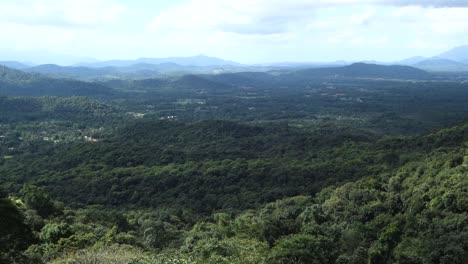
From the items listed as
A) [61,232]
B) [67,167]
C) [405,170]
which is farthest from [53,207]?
[67,167]

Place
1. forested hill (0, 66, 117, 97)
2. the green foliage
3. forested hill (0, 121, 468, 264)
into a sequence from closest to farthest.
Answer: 1. forested hill (0, 121, 468, 264)
2. the green foliage
3. forested hill (0, 66, 117, 97)

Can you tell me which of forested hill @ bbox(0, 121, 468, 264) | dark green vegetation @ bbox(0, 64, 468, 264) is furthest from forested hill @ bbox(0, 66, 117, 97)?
forested hill @ bbox(0, 121, 468, 264)

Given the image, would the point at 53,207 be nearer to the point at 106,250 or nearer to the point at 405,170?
the point at 106,250

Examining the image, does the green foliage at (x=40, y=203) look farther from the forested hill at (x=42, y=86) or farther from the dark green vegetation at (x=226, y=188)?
the forested hill at (x=42, y=86)

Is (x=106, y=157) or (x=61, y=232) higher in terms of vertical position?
(x=61, y=232)

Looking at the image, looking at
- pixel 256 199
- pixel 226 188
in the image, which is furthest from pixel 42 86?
pixel 256 199

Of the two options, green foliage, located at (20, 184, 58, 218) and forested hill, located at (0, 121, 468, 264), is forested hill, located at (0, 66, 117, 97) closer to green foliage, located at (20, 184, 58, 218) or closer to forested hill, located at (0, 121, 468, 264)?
forested hill, located at (0, 121, 468, 264)

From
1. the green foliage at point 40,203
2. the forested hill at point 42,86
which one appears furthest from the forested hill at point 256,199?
the forested hill at point 42,86
